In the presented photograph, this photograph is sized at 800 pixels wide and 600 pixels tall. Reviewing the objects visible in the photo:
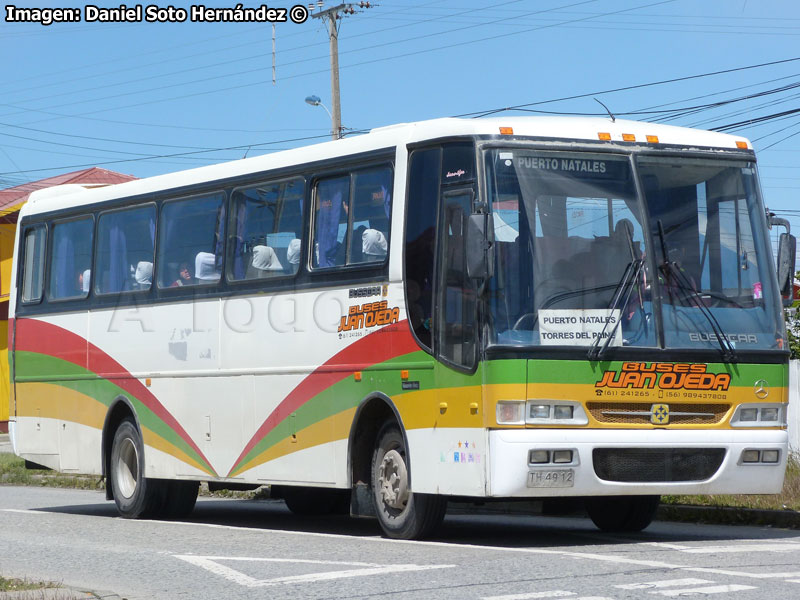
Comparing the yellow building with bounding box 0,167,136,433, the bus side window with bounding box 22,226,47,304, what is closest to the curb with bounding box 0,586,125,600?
the bus side window with bounding box 22,226,47,304

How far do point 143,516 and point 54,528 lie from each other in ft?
6.95

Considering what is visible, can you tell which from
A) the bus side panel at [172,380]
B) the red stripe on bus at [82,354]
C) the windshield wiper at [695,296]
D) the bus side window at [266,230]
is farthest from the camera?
the red stripe on bus at [82,354]

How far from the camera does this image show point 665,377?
39.2 ft

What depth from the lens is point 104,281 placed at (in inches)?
701

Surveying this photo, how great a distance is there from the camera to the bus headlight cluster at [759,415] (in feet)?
40.2

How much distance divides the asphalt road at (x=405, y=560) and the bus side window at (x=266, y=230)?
2673 mm

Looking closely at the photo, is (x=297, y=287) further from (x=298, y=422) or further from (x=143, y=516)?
(x=143, y=516)

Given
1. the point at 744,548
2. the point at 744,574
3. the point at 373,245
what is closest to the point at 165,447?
the point at 373,245

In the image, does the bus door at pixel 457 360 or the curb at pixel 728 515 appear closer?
the bus door at pixel 457 360

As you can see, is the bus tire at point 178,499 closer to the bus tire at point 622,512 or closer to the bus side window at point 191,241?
the bus side window at point 191,241

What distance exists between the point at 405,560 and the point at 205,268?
19.4 ft

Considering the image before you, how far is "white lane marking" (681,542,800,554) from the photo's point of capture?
11305 mm

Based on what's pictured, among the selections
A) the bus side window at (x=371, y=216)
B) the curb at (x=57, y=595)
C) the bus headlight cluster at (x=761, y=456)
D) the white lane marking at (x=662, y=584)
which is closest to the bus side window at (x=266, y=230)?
the bus side window at (x=371, y=216)

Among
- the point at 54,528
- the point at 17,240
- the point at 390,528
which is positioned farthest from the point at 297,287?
the point at 17,240
